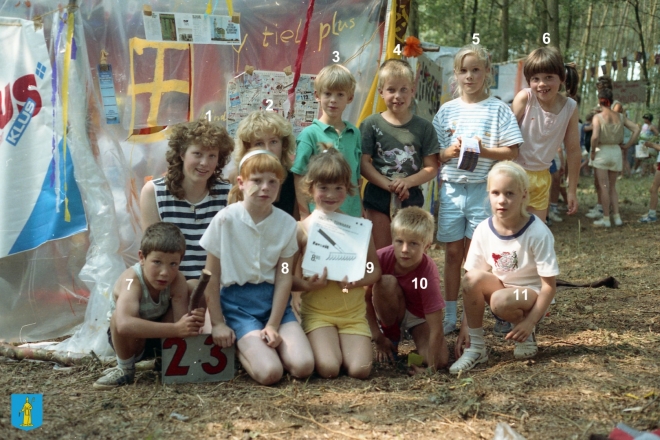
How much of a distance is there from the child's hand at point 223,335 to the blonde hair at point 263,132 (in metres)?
0.97

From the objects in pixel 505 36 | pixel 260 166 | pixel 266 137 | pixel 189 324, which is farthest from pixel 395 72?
pixel 505 36

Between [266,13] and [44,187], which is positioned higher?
[266,13]

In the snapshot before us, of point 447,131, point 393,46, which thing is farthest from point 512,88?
point 447,131

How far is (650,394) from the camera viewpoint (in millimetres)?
2947

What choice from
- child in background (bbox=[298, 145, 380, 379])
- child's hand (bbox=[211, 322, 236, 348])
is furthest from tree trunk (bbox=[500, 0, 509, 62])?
child's hand (bbox=[211, 322, 236, 348])

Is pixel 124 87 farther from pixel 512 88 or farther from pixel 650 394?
pixel 512 88

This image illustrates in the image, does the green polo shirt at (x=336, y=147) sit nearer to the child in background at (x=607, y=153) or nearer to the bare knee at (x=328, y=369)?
the bare knee at (x=328, y=369)

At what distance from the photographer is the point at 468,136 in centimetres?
412

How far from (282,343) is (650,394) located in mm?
1716

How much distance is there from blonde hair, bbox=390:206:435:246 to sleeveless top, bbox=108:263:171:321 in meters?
1.23

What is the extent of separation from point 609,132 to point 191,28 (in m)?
6.98

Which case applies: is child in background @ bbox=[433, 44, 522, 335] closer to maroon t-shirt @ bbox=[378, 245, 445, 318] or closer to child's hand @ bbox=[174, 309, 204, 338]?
maroon t-shirt @ bbox=[378, 245, 445, 318]

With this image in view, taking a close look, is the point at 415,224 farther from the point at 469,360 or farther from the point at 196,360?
the point at 196,360

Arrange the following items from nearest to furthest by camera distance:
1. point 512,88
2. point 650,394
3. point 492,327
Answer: point 650,394
point 492,327
point 512,88
